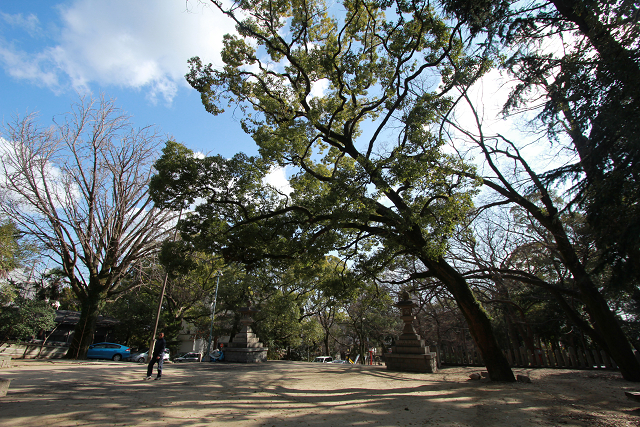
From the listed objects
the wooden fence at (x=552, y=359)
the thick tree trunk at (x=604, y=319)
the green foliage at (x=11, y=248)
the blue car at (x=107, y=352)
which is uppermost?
the green foliage at (x=11, y=248)

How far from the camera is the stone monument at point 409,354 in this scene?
1212 centimetres

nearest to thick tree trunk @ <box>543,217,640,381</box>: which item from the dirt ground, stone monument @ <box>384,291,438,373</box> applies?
the dirt ground

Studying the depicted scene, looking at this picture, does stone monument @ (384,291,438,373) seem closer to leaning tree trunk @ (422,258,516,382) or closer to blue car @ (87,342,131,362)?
leaning tree trunk @ (422,258,516,382)

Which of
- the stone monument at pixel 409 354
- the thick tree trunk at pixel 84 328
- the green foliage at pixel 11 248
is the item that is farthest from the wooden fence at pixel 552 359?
the green foliage at pixel 11 248

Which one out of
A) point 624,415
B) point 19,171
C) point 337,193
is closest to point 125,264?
point 19,171

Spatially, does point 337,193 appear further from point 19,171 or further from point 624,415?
point 19,171

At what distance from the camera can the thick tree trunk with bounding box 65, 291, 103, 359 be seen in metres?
16.6

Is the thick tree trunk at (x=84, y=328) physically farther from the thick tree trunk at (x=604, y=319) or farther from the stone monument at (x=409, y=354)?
the thick tree trunk at (x=604, y=319)

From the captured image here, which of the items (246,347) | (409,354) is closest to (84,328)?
(246,347)

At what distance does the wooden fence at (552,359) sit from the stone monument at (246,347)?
29.6 ft

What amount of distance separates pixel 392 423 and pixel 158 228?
1801 cm

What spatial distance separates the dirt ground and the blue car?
55.7ft

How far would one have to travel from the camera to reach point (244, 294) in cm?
2539

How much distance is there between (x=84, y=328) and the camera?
54.4ft
